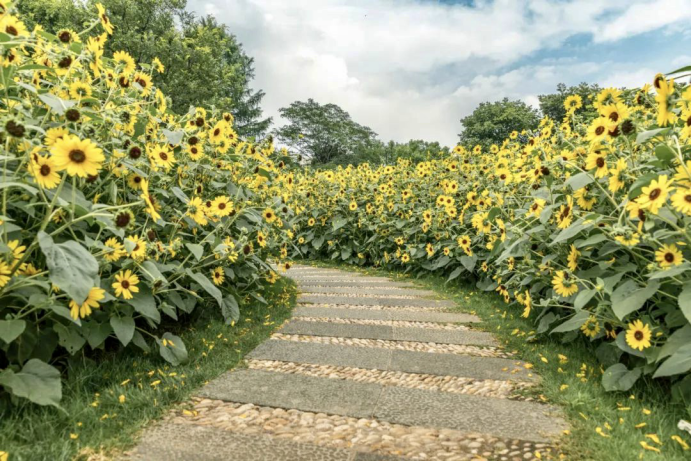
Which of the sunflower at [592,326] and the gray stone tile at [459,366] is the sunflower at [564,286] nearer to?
the sunflower at [592,326]

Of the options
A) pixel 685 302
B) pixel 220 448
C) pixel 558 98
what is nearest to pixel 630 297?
pixel 685 302

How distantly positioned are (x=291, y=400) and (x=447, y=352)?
1.11 metres

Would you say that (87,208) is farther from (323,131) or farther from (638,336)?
(323,131)

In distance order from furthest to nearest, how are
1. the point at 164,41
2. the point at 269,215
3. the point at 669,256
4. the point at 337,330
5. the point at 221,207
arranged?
the point at 164,41
the point at 269,215
the point at 337,330
the point at 221,207
the point at 669,256

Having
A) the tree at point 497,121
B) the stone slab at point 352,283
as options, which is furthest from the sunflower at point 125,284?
the tree at point 497,121

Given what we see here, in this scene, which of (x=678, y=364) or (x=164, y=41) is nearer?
(x=678, y=364)

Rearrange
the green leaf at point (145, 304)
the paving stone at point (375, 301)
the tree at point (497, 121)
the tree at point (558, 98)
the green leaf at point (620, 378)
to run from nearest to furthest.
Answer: the green leaf at point (620, 378), the green leaf at point (145, 304), the paving stone at point (375, 301), the tree at point (558, 98), the tree at point (497, 121)

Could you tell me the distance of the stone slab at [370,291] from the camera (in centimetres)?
452

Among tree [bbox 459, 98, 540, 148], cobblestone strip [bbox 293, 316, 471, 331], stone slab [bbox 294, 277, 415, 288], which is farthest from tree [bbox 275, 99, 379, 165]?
cobblestone strip [bbox 293, 316, 471, 331]

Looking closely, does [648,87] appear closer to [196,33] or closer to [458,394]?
[458,394]

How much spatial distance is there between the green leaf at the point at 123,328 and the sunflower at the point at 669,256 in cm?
219

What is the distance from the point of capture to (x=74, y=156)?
144 centimetres

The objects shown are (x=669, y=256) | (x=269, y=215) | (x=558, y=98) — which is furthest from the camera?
(x=558, y=98)

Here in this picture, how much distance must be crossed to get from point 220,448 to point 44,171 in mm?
1106
